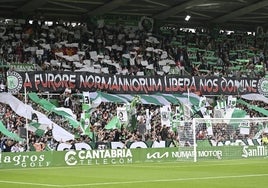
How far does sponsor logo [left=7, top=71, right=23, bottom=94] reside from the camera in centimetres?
3297

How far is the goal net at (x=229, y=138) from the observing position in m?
33.3

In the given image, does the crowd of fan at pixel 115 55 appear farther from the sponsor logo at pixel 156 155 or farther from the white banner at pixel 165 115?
the sponsor logo at pixel 156 155

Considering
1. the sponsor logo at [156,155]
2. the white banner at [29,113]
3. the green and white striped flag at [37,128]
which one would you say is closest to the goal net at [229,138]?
the sponsor logo at [156,155]

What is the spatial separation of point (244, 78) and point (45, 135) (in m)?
14.0

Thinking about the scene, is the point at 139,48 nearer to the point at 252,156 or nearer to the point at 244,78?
the point at 244,78

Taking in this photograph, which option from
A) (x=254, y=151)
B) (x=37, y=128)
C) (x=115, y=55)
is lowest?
(x=254, y=151)

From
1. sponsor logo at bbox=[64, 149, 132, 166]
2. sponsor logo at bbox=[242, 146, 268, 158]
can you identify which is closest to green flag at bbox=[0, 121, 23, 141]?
sponsor logo at bbox=[64, 149, 132, 166]

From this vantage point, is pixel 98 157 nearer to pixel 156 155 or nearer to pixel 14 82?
pixel 156 155
